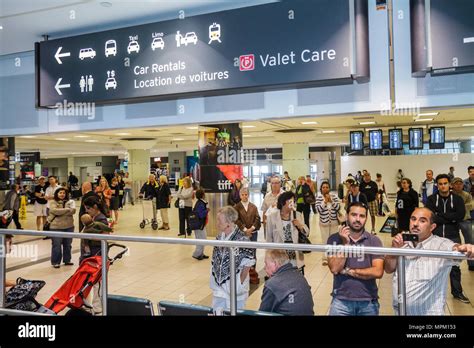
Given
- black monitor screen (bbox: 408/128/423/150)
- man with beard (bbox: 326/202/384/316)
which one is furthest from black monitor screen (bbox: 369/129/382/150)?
man with beard (bbox: 326/202/384/316)

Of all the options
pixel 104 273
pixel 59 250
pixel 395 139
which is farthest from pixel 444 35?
pixel 59 250

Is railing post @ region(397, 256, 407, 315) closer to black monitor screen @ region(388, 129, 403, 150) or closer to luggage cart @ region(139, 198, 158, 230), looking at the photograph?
black monitor screen @ region(388, 129, 403, 150)

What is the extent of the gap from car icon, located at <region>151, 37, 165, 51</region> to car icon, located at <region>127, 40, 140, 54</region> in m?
0.23

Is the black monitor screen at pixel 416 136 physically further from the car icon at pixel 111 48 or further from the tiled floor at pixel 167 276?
the car icon at pixel 111 48

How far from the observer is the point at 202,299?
5.58 metres

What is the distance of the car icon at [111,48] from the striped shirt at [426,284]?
15.0ft

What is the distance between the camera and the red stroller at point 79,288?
391 centimetres

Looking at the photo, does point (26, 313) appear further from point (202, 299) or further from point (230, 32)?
point (230, 32)

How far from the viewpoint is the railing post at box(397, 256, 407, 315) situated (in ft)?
8.58

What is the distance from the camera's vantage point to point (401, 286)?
264 centimetres

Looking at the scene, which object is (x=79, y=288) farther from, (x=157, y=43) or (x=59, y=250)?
(x=59, y=250)

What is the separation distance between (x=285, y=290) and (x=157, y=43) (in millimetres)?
3740
